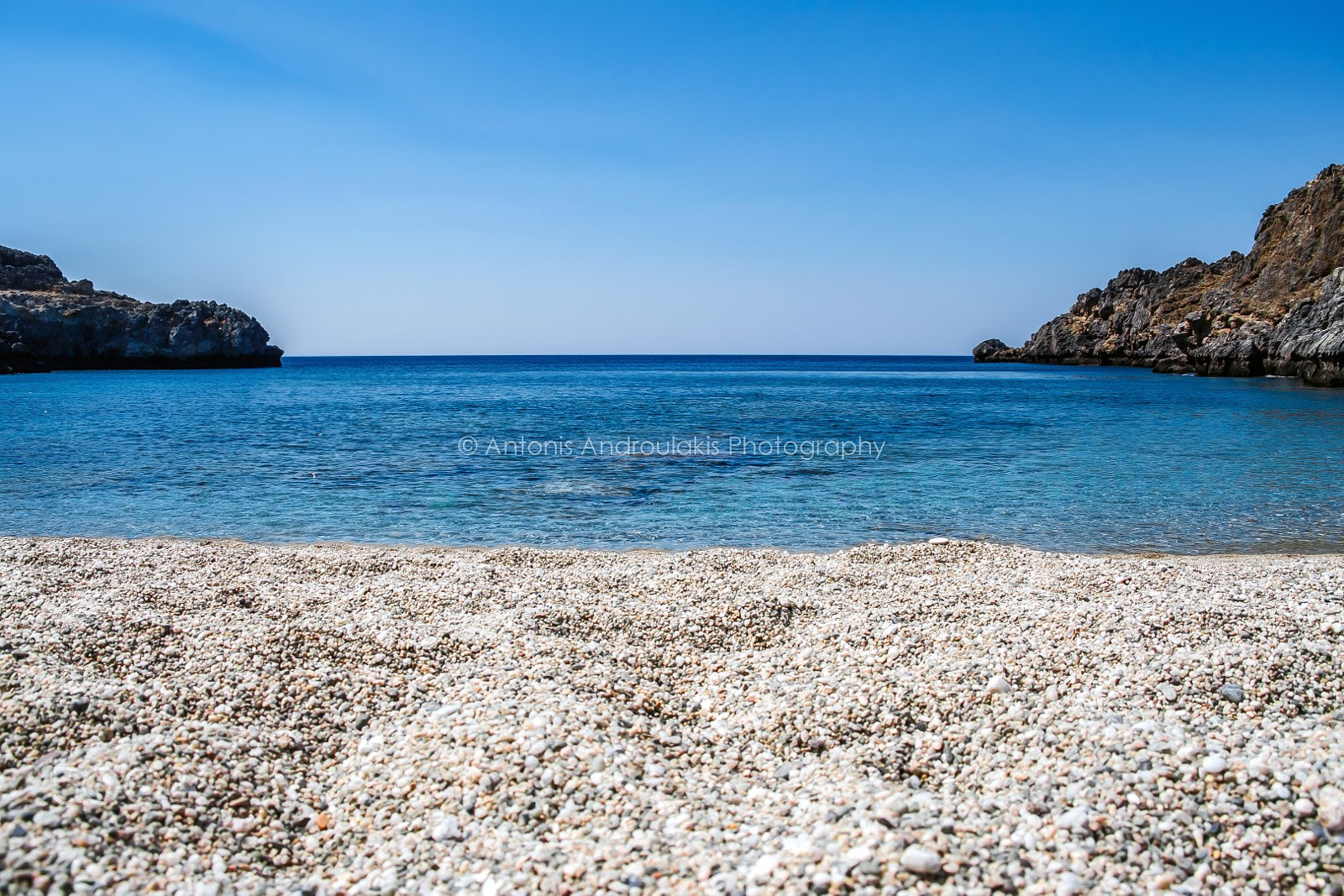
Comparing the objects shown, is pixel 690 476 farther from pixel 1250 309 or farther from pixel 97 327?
pixel 97 327

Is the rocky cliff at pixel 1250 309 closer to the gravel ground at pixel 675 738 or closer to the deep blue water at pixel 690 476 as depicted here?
the deep blue water at pixel 690 476

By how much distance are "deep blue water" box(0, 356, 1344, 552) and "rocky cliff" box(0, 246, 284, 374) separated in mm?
77910

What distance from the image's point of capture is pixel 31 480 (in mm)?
22016

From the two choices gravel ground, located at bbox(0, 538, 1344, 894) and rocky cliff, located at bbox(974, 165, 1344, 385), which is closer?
gravel ground, located at bbox(0, 538, 1344, 894)

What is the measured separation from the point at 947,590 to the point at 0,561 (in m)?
13.8

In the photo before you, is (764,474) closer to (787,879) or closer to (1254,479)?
(1254,479)

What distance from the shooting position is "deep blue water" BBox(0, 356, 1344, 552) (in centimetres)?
1641

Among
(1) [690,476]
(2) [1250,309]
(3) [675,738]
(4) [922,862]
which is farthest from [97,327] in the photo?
(2) [1250,309]

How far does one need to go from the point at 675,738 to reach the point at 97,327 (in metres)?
136

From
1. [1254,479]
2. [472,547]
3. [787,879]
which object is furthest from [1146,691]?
[1254,479]

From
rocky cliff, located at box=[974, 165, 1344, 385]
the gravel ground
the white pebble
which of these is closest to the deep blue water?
the gravel ground

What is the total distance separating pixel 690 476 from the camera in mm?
22969

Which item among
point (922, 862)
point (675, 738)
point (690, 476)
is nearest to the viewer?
point (922, 862)

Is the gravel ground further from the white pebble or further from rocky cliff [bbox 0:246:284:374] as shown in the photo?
rocky cliff [bbox 0:246:284:374]
